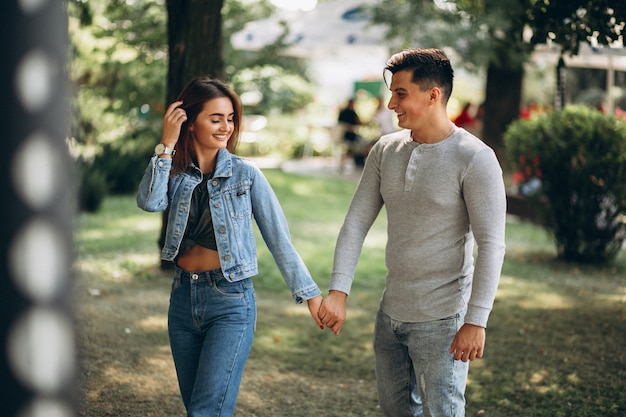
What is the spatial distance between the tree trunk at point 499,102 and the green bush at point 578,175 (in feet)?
25.8

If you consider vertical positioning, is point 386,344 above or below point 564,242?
above

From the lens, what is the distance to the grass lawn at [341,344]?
5512mm

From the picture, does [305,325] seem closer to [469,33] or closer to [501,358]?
[501,358]

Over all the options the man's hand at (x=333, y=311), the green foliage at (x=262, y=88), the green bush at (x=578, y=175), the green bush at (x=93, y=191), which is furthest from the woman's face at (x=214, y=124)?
the green foliage at (x=262, y=88)

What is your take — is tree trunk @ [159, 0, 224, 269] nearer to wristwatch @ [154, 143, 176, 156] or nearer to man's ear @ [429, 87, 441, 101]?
wristwatch @ [154, 143, 176, 156]

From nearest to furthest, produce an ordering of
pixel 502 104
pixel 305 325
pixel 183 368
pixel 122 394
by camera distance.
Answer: pixel 183 368, pixel 122 394, pixel 305 325, pixel 502 104

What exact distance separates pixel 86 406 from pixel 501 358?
3229 millimetres

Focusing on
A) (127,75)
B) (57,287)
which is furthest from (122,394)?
(127,75)

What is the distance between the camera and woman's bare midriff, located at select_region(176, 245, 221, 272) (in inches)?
140

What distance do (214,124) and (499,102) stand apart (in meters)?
15.9

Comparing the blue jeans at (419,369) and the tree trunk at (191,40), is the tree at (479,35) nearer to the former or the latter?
the tree trunk at (191,40)

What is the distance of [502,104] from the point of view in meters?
18.7

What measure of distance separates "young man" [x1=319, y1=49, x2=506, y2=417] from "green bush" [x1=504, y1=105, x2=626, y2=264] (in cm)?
671

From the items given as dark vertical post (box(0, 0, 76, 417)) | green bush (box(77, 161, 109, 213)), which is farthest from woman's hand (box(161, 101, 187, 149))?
green bush (box(77, 161, 109, 213))
